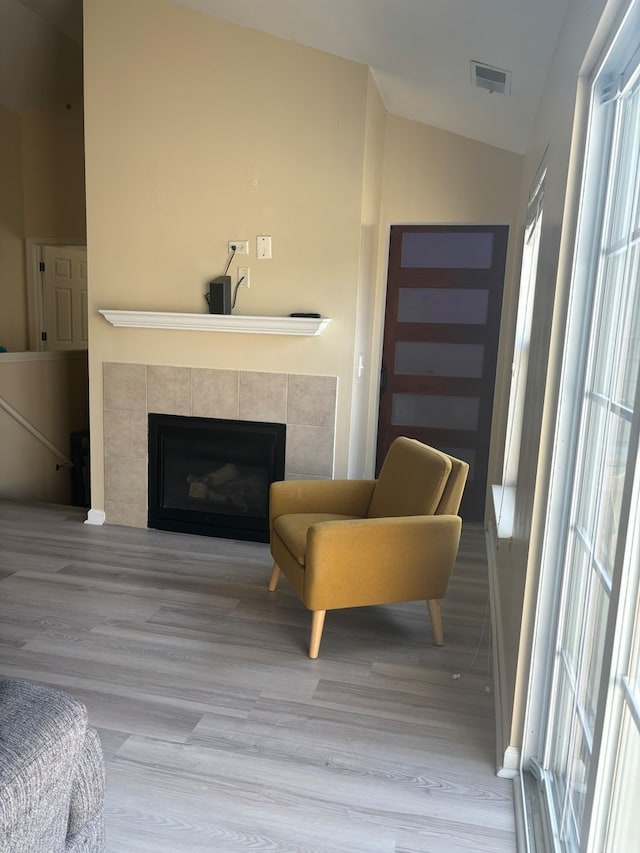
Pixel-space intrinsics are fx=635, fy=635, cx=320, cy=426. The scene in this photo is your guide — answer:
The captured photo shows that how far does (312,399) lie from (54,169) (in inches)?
148

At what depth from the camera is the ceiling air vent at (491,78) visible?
9.42ft

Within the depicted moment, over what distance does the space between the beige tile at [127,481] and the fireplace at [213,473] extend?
0.20 feet

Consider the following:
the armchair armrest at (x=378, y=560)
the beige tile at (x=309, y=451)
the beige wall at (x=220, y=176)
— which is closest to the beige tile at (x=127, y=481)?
the beige wall at (x=220, y=176)

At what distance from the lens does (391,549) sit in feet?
8.71

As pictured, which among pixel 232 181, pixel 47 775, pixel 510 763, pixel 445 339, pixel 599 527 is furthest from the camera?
pixel 445 339

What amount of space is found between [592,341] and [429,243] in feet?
9.53

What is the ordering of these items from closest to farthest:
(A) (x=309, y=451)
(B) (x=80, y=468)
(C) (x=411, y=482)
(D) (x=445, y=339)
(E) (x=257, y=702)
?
(E) (x=257, y=702)
(C) (x=411, y=482)
(A) (x=309, y=451)
(D) (x=445, y=339)
(B) (x=80, y=468)

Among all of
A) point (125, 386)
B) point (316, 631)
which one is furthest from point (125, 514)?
point (316, 631)

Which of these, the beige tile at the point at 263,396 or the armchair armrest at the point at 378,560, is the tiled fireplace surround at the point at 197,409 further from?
the armchair armrest at the point at 378,560

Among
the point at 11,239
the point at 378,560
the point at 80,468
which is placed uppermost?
the point at 11,239

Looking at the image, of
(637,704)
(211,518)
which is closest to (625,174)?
(637,704)

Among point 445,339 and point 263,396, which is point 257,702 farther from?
point 445,339

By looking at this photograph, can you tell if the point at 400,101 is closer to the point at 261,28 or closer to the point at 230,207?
the point at 261,28

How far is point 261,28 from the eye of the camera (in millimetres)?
3539
